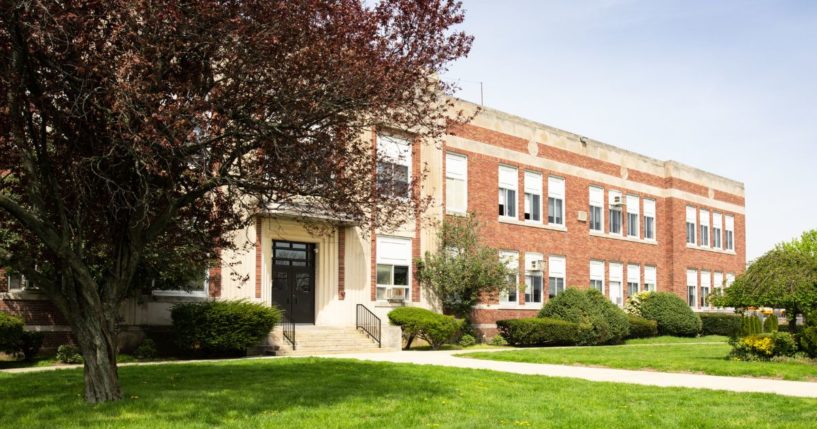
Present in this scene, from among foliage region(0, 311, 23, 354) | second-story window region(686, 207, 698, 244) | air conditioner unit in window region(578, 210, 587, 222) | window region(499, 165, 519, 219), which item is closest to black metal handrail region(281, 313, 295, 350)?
foliage region(0, 311, 23, 354)

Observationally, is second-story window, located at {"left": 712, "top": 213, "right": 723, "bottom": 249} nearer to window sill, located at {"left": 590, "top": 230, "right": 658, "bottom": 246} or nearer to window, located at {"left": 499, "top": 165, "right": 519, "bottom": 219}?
window sill, located at {"left": 590, "top": 230, "right": 658, "bottom": 246}

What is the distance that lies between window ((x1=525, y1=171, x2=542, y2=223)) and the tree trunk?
23.7m

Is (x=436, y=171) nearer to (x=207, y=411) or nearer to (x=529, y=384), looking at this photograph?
(x=529, y=384)

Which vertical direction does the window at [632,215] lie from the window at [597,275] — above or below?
above

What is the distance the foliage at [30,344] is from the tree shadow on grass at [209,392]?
13.8 feet

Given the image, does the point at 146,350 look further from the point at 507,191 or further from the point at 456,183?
the point at 507,191

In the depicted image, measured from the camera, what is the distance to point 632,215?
129 feet

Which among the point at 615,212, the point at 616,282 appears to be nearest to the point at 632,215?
the point at 615,212

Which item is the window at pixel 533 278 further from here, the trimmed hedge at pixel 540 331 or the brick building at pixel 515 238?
the trimmed hedge at pixel 540 331

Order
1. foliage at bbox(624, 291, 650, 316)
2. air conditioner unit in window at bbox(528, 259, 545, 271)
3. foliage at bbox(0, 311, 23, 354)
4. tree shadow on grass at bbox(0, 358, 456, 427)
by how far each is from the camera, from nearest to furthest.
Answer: tree shadow on grass at bbox(0, 358, 456, 427)
foliage at bbox(0, 311, 23, 354)
air conditioner unit in window at bbox(528, 259, 545, 271)
foliage at bbox(624, 291, 650, 316)

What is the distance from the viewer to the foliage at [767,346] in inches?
747

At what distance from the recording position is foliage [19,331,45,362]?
18688mm

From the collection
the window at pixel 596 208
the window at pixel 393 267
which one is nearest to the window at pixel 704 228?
the window at pixel 596 208

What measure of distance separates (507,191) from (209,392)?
21.6 meters
